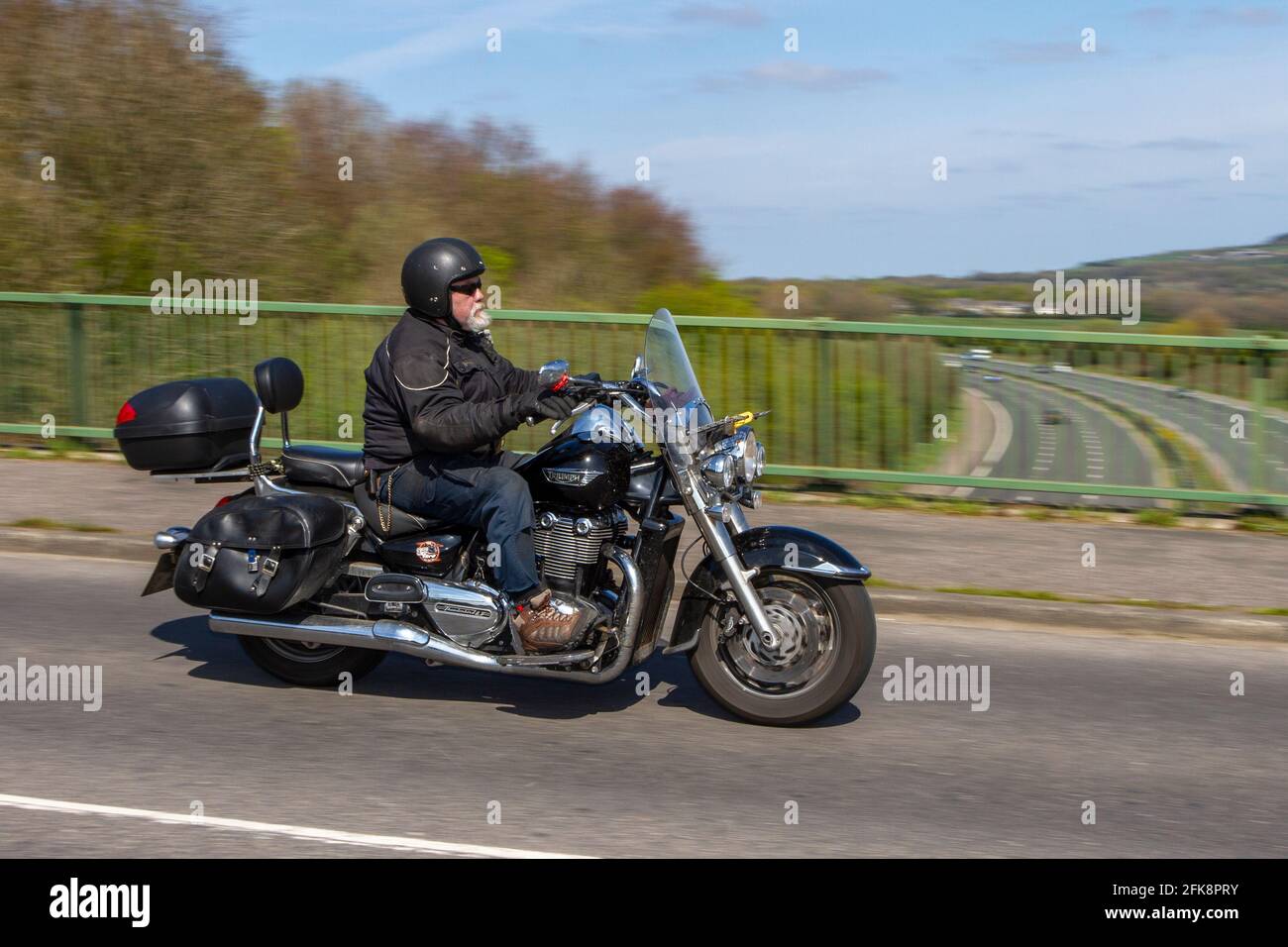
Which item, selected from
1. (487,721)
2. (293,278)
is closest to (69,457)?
(293,278)

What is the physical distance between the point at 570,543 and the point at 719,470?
690mm

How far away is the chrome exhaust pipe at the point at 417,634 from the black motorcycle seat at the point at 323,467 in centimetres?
59

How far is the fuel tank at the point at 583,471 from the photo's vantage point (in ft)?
18.2

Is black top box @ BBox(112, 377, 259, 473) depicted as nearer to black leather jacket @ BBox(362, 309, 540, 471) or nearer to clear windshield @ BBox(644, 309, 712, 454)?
black leather jacket @ BBox(362, 309, 540, 471)

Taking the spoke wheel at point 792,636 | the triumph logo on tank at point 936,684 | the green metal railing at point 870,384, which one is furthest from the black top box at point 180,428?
the green metal railing at point 870,384

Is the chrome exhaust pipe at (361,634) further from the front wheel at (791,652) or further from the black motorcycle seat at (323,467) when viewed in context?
the front wheel at (791,652)

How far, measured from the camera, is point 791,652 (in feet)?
18.3

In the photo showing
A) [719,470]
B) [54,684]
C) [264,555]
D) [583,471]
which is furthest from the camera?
[54,684]

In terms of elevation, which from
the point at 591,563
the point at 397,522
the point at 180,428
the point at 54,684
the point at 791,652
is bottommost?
the point at 54,684

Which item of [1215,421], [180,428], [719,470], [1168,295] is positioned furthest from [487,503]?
[1168,295]

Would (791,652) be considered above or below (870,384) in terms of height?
below

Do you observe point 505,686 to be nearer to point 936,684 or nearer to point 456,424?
point 456,424
